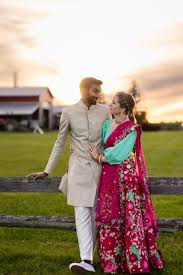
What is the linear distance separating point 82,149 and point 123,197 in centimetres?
69

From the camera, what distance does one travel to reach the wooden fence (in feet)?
22.3

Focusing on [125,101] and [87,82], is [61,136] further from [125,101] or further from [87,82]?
[125,101]

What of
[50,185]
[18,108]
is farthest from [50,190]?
[18,108]

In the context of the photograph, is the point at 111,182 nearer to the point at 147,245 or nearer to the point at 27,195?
the point at 147,245

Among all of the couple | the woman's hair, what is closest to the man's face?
the couple

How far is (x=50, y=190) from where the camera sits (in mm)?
7016

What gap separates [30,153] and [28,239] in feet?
67.6

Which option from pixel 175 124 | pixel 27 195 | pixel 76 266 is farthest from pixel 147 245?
pixel 175 124

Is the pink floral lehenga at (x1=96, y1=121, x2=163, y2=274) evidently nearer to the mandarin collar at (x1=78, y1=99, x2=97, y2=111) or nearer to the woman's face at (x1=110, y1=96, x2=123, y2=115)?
the woman's face at (x1=110, y1=96, x2=123, y2=115)

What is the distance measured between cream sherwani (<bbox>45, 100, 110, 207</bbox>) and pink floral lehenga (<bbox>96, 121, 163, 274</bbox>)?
121 millimetres

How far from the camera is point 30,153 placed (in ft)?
96.2

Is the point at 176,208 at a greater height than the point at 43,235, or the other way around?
the point at 43,235

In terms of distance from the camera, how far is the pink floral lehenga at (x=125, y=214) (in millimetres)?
6227

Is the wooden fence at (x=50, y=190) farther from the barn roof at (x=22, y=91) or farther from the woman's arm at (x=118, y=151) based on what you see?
the barn roof at (x=22, y=91)
